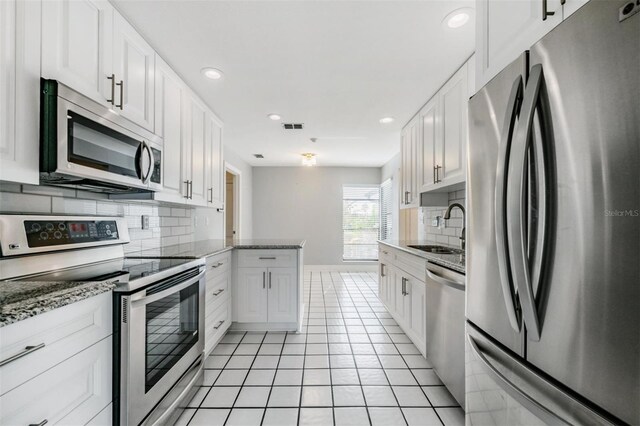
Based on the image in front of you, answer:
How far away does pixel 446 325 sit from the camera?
181 centimetres

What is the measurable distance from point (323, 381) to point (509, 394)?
1.43 m

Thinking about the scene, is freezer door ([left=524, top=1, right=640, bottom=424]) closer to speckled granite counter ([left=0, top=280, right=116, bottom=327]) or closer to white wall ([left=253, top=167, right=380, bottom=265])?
speckled granite counter ([left=0, top=280, right=116, bottom=327])

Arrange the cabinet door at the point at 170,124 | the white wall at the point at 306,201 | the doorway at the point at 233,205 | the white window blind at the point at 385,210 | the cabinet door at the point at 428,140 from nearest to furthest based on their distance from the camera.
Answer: the cabinet door at the point at 170,124 < the cabinet door at the point at 428,140 < the doorway at the point at 233,205 < the white window blind at the point at 385,210 < the white wall at the point at 306,201

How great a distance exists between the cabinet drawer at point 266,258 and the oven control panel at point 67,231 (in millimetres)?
1220

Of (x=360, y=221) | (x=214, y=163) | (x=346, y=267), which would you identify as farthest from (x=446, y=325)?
(x=360, y=221)

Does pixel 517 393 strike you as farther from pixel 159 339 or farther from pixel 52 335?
pixel 159 339

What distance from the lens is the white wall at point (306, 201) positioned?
6738mm

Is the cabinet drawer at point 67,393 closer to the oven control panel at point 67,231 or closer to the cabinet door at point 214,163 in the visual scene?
the oven control panel at point 67,231

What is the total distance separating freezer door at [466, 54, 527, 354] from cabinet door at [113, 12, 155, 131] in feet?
6.20

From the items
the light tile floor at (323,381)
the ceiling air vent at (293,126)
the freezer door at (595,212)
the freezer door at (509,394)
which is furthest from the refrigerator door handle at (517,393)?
the ceiling air vent at (293,126)

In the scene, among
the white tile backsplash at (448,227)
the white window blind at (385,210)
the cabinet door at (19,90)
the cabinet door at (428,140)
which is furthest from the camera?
the white window blind at (385,210)

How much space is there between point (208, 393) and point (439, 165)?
2.58m

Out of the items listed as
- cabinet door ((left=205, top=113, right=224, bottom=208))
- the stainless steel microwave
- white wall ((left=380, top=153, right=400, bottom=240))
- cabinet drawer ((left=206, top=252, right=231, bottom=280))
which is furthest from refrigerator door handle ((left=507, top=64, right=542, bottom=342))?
white wall ((left=380, top=153, right=400, bottom=240))

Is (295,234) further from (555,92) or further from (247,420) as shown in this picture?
(555,92)
